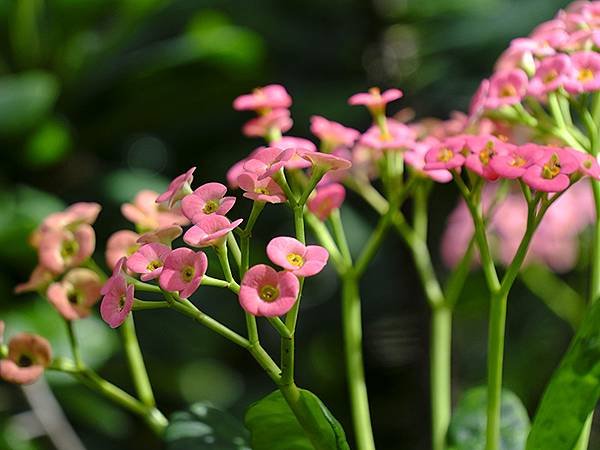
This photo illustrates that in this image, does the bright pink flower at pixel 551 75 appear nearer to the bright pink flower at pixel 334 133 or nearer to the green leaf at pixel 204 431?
the bright pink flower at pixel 334 133

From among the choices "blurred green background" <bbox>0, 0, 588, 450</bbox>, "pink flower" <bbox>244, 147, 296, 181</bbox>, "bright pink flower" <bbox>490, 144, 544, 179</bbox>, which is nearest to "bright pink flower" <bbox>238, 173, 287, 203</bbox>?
"pink flower" <bbox>244, 147, 296, 181</bbox>

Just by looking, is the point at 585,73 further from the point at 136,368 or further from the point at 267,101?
the point at 136,368

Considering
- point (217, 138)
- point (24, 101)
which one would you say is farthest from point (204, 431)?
point (217, 138)

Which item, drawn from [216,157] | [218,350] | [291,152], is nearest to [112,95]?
[216,157]

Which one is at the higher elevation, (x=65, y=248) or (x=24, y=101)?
(x=24, y=101)

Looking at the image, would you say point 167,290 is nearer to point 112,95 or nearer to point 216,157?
point 112,95

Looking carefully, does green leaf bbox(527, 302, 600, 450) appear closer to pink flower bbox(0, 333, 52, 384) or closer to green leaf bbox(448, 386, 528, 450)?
green leaf bbox(448, 386, 528, 450)
